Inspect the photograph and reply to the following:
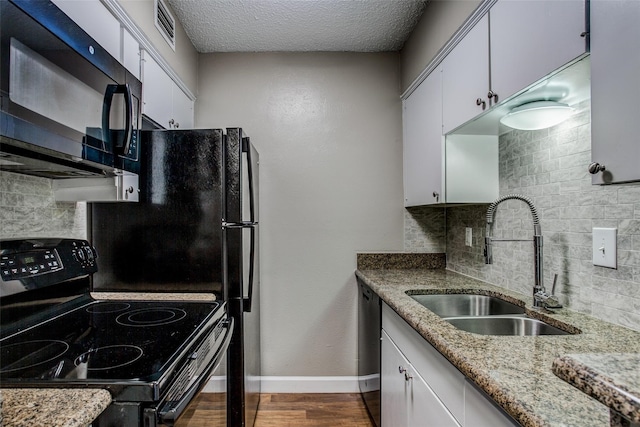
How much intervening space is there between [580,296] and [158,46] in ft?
7.72

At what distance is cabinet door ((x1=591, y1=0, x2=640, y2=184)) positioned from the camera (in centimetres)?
76

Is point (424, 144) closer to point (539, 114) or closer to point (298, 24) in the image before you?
point (539, 114)

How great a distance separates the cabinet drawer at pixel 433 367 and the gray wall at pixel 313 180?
1.06 m

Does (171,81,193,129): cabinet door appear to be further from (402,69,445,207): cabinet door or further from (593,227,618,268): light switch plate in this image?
(593,227,618,268): light switch plate

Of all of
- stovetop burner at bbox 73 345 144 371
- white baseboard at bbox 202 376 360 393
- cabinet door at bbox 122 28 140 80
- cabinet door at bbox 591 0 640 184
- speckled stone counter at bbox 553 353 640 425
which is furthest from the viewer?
white baseboard at bbox 202 376 360 393

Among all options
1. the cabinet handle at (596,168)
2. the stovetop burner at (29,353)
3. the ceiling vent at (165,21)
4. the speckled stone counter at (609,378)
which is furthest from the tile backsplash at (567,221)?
the ceiling vent at (165,21)

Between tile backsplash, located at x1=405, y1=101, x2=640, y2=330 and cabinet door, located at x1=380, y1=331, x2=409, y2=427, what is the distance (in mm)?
693

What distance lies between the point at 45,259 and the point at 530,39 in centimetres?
187

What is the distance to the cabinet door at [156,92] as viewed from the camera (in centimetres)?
180

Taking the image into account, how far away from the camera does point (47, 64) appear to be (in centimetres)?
91

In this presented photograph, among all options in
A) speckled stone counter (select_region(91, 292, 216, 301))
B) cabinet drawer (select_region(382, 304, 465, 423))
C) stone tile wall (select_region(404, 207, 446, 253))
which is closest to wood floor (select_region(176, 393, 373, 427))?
cabinet drawer (select_region(382, 304, 465, 423))

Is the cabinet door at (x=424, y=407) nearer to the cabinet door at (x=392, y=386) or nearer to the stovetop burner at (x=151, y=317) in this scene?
the cabinet door at (x=392, y=386)

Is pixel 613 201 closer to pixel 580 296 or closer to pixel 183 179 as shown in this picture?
pixel 580 296

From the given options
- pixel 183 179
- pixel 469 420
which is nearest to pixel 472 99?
pixel 469 420
